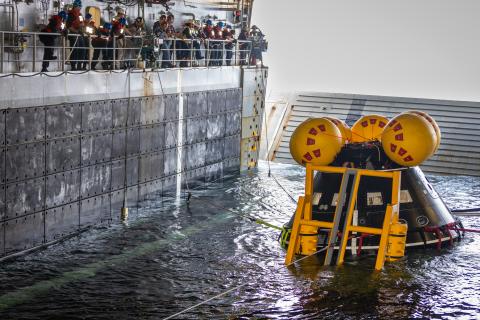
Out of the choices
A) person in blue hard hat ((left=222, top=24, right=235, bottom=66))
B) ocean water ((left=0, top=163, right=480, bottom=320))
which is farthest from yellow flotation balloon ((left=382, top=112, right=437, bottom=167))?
person in blue hard hat ((left=222, top=24, right=235, bottom=66))

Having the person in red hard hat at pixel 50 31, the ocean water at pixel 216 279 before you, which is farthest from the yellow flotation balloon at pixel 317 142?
the person in red hard hat at pixel 50 31

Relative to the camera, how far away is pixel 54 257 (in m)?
18.7

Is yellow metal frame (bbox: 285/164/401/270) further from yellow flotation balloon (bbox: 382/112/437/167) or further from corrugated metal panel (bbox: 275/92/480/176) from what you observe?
corrugated metal panel (bbox: 275/92/480/176)

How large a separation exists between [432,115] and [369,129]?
13.9 metres

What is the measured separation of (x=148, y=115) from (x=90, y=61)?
3.38m

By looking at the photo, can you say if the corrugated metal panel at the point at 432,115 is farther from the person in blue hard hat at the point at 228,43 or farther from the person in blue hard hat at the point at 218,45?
the person in blue hard hat at the point at 218,45

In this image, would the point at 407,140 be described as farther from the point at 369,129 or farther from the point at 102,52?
the point at 102,52

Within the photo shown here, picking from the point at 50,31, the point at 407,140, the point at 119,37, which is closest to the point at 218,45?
the point at 119,37

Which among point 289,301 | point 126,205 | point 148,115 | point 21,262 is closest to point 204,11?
point 148,115

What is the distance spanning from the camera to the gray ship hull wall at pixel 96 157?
18562mm

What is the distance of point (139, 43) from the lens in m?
24.9

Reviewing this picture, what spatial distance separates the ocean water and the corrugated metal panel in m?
8.82

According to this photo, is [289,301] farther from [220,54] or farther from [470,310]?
[220,54]

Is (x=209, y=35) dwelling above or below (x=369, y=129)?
above
